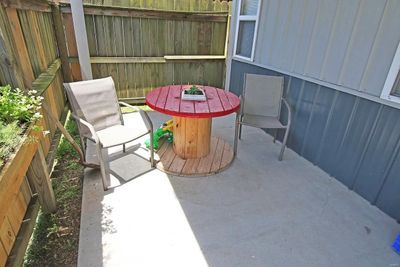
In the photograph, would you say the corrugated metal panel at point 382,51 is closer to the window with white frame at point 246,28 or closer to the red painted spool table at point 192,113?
the red painted spool table at point 192,113

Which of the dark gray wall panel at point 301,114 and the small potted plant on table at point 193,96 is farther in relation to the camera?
the dark gray wall panel at point 301,114

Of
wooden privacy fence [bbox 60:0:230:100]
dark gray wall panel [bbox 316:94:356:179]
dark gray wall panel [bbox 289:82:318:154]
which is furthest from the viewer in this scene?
wooden privacy fence [bbox 60:0:230:100]

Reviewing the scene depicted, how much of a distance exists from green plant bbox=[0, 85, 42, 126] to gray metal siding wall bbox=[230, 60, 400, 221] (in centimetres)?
270

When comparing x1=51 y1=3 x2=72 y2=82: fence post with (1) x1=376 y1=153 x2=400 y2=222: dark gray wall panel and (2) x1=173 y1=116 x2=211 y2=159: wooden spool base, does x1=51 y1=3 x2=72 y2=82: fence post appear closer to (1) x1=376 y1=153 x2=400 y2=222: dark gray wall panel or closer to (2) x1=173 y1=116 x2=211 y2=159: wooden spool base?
(2) x1=173 y1=116 x2=211 y2=159: wooden spool base

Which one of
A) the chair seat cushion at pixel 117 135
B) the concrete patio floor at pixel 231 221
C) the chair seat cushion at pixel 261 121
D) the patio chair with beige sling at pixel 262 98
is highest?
the patio chair with beige sling at pixel 262 98

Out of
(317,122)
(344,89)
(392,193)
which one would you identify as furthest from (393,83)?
(392,193)

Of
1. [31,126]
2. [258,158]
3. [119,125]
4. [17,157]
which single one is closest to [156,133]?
[119,125]

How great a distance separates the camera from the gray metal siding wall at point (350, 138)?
2.05 meters

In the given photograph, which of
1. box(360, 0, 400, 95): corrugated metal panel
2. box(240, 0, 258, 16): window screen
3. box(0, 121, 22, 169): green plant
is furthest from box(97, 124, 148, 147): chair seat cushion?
box(240, 0, 258, 16): window screen

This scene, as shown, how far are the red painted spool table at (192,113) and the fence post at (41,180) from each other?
41.3 inches

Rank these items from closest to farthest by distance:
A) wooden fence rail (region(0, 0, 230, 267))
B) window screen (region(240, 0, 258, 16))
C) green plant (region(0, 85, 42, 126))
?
1. green plant (region(0, 85, 42, 126))
2. wooden fence rail (region(0, 0, 230, 267))
3. window screen (region(240, 0, 258, 16))

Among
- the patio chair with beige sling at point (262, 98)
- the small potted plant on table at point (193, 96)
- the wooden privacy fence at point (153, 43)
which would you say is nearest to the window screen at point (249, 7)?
the wooden privacy fence at point (153, 43)

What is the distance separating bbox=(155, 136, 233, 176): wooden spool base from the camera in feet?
8.22

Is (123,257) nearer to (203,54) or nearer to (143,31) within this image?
(143,31)
